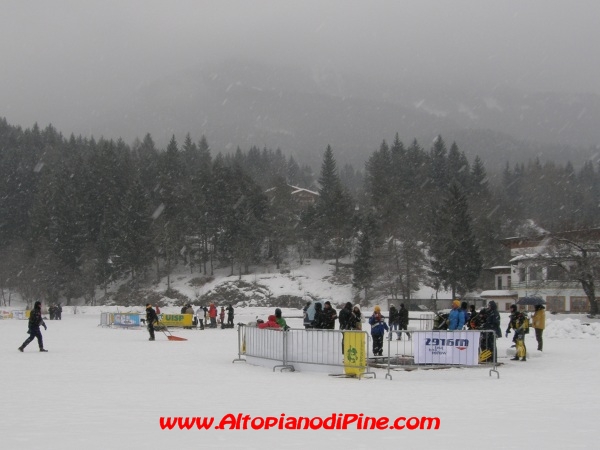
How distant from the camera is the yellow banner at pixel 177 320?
39250 millimetres

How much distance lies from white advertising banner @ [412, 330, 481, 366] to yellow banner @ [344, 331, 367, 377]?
150 centimetres

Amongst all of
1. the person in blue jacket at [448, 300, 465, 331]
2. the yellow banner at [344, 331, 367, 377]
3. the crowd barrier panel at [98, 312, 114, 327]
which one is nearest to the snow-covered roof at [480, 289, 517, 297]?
the crowd barrier panel at [98, 312, 114, 327]

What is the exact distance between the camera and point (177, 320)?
1559 inches

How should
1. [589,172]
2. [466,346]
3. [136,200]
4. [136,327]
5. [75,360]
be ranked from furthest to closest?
[589,172], [136,200], [136,327], [75,360], [466,346]

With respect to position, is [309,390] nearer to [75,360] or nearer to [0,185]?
[75,360]

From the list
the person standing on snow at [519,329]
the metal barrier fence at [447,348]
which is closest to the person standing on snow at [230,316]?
the person standing on snow at [519,329]

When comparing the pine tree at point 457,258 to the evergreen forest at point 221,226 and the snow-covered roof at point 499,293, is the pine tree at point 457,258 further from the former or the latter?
the snow-covered roof at point 499,293

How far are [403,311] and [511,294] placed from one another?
4496 cm

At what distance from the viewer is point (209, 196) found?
93438mm

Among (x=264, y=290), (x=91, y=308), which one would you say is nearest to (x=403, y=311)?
(x=91, y=308)

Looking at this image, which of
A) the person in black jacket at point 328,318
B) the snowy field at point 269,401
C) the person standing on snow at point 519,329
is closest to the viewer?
the snowy field at point 269,401

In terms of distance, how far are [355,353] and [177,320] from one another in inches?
987

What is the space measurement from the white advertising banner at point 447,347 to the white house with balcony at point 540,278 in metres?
36.3

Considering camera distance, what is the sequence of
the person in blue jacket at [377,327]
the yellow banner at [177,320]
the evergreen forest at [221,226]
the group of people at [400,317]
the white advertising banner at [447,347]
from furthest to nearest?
the evergreen forest at [221,226] → the yellow banner at [177,320] → the group of people at [400,317] → the person in blue jacket at [377,327] → the white advertising banner at [447,347]
